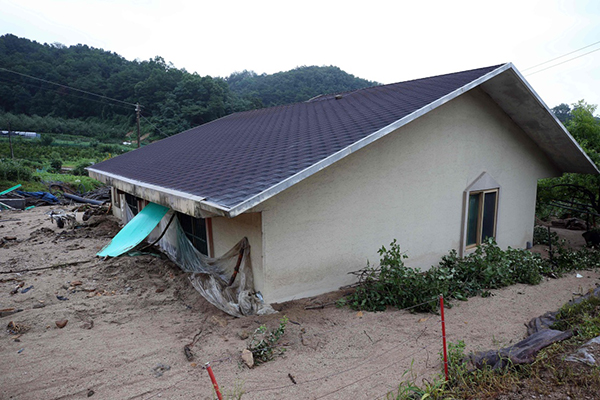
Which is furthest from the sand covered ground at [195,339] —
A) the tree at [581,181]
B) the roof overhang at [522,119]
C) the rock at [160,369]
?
the tree at [581,181]

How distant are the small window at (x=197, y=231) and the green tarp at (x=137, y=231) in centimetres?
75

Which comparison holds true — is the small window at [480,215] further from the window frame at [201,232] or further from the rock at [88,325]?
the rock at [88,325]

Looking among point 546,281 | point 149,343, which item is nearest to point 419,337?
point 149,343

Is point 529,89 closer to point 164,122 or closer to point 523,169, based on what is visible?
point 523,169

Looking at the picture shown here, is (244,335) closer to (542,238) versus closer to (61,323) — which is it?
(61,323)

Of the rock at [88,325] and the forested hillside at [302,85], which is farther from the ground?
the forested hillside at [302,85]

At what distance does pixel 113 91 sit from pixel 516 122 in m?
65.2

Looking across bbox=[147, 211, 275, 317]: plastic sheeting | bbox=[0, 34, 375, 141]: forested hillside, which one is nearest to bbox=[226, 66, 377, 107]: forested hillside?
bbox=[0, 34, 375, 141]: forested hillside

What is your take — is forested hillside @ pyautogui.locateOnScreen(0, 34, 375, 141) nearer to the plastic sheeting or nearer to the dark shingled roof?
the dark shingled roof

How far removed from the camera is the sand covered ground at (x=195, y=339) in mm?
3705

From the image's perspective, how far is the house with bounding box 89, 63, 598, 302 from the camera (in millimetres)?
5566

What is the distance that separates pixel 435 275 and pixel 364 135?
283 centimetres

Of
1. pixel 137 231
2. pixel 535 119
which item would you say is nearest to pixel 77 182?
pixel 137 231

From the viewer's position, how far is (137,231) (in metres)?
8.06
